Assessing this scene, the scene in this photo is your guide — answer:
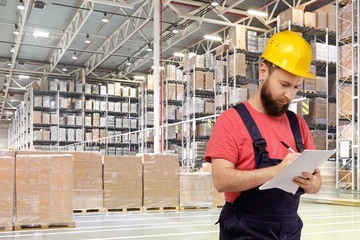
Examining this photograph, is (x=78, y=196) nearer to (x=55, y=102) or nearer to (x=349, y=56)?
(x=349, y=56)

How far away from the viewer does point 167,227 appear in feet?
22.4

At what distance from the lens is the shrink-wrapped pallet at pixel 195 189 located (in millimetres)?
9008

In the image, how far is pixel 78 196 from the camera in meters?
8.15

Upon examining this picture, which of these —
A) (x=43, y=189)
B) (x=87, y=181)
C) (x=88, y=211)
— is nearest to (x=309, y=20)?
(x=87, y=181)

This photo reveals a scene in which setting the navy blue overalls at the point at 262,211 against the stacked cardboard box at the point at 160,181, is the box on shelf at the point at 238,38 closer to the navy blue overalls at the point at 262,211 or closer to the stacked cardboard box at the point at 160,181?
the stacked cardboard box at the point at 160,181

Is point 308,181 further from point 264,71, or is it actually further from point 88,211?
point 88,211

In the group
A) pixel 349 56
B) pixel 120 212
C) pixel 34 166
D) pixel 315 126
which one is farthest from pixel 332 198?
pixel 34 166

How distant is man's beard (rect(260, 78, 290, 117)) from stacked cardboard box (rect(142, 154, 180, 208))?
710cm

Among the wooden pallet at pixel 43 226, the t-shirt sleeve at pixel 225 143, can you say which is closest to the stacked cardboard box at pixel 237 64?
the wooden pallet at pixel 43 226

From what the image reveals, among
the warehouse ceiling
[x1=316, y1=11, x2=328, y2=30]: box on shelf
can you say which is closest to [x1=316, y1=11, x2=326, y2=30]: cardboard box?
[x1=316, y1=11, x2=328, y2=30]: box on shelf

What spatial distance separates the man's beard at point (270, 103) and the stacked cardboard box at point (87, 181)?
6.85m

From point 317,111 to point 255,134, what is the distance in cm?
1307

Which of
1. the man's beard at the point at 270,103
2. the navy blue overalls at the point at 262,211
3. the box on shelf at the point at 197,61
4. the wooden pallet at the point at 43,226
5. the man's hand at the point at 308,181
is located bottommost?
the wooden pallet at the point at 43,226

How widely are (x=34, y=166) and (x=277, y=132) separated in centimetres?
574
